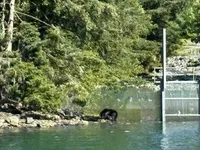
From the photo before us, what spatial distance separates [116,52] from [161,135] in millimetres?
8398

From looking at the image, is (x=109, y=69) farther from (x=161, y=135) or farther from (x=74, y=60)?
(x=161, y=135)

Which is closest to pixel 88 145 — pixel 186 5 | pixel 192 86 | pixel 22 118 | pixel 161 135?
pixel 161 135

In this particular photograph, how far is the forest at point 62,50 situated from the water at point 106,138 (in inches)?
78.8

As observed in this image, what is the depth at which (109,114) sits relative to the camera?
2891cm

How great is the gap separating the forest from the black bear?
1.25 metres

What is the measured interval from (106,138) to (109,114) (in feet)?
24.4

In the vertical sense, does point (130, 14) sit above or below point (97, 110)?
above

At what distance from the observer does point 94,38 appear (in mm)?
28297

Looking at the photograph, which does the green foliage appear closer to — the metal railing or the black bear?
the black bear

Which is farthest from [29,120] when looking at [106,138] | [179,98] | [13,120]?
[179,98]

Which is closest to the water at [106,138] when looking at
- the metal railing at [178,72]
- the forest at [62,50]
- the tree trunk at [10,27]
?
the forest at [62,50]

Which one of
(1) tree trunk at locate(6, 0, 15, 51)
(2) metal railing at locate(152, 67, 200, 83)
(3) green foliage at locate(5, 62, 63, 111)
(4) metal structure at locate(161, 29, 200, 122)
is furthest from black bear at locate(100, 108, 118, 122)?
(2) metal railing at locate(152, 67, 200, 83)

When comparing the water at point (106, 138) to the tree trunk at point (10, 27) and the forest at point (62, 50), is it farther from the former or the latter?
the tree trunk at point (10, 27)

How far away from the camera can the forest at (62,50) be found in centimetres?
2502
